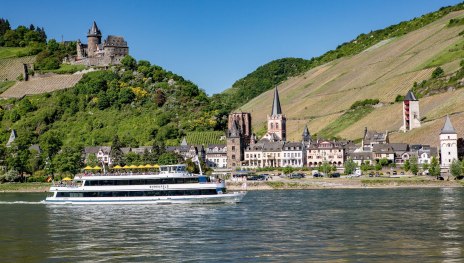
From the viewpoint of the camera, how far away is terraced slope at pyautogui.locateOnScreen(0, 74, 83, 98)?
18188cm

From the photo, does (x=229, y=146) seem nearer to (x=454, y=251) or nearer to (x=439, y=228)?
(x=439, y=228)

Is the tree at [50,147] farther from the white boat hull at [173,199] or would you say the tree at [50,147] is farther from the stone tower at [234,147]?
the white boat hull at [173,199]

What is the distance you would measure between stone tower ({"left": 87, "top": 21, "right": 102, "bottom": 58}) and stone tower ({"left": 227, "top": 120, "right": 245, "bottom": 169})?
194 ft

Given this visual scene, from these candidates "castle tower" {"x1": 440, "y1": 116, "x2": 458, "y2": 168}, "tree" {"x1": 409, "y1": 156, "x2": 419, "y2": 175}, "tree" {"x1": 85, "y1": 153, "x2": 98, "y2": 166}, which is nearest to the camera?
"tree" {"x1": 409, "y1": 156, "x2": 419, "y2": 175}

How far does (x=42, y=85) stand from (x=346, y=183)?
332 feet

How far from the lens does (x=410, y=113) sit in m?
155

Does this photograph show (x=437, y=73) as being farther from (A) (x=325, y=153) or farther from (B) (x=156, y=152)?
(B) (x=156, y=152)

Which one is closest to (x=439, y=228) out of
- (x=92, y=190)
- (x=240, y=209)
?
(x=240, y=209)

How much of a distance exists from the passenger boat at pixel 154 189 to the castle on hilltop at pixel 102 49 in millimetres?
111917

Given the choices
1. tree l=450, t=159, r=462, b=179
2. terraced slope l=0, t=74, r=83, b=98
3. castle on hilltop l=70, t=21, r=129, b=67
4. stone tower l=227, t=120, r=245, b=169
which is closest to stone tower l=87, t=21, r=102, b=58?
A: castle on hilltop l=70, t=21, r=129, b=67

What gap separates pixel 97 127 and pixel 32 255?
119 meters

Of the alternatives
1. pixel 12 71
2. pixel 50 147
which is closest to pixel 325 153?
pixel 50 147

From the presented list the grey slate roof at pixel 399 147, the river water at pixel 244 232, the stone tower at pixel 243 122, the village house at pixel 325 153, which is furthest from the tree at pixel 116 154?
the grey slate roof at pixel 399 147

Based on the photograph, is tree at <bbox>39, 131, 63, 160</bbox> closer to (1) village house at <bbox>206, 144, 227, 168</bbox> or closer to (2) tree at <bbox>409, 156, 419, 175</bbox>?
(1) village house at <bbox>206, 144, 227, 168</bbox>
